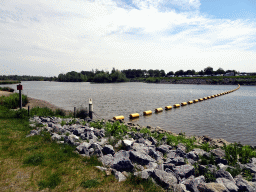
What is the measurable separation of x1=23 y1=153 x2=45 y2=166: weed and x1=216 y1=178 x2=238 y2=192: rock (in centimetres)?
545

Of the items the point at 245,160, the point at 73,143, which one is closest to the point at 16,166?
the point at 73,143

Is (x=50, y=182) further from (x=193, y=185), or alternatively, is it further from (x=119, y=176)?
(x=193, y=185)

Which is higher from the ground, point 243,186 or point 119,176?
point 119,176

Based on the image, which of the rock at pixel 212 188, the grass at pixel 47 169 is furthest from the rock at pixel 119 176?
the rock at pixel 212 188

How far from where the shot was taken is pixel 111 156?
→ 20.3ft

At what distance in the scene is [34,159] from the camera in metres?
5.73

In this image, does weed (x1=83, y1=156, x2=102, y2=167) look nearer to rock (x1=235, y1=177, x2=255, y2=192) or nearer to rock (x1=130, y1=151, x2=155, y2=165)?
rock (x1=130, y1=151, x2=155, y2=165)

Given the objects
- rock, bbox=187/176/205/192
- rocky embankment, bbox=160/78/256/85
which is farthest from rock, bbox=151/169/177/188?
rocky embankment, bbox=160/78/256/85

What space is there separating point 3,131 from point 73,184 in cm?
642

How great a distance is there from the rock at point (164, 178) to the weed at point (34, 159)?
3676 millimetres

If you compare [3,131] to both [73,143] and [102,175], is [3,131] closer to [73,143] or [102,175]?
[73,143]

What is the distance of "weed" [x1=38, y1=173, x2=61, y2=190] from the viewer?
4.41m

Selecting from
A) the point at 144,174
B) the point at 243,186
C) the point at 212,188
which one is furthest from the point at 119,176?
the point at 243,186

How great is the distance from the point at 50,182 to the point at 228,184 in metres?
4.71
